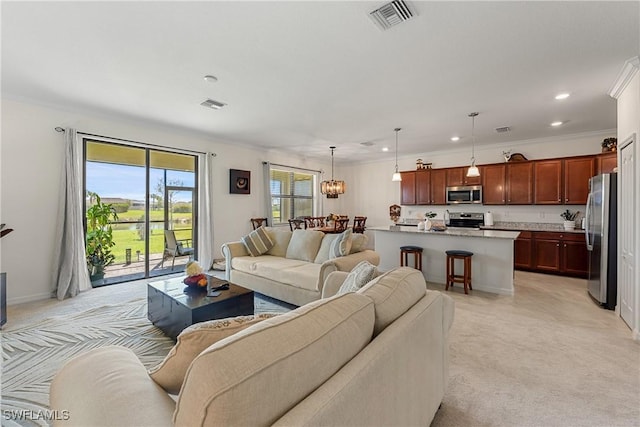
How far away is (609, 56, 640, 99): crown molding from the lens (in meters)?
2.68

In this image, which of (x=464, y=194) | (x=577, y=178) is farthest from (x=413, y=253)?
(x=577, y=178)

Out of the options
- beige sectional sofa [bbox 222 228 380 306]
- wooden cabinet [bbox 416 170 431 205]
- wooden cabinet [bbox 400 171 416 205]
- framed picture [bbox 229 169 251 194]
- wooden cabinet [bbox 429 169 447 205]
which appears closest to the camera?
beige sectional sofa [bbox 222 228 380 306]

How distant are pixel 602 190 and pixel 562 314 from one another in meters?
1.59

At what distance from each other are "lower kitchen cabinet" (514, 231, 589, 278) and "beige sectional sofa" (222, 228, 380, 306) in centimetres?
350

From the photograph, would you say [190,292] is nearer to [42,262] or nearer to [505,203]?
[42,262]

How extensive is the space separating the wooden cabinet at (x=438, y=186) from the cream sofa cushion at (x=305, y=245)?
386 centimetres

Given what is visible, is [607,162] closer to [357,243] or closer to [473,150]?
[473,150]

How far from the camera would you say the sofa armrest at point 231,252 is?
432 cm

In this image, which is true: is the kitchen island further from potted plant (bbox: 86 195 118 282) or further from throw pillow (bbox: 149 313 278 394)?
potted plant (bbox: 86 195 118 282)

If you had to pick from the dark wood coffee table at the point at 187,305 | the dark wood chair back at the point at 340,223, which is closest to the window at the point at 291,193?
the dark wood chair back at the point at 340,223

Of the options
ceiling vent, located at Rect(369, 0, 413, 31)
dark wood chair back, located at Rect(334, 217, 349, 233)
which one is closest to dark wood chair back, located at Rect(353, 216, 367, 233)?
dark wood chair back, located at Rect(334, 217, 349, 233)

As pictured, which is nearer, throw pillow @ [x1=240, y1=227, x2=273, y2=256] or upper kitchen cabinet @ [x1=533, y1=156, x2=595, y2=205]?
throw pillow @ [x1=240, y1=227, x2=273, y2=256]

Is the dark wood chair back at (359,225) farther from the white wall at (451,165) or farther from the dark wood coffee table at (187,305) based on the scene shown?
the dark wood coffee table at (187,305)

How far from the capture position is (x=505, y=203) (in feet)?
19.6
